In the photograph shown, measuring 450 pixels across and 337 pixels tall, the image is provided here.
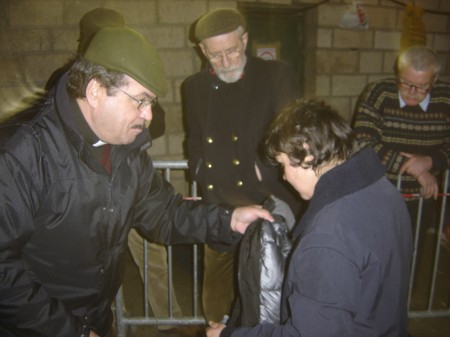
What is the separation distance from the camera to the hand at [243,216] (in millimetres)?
2287

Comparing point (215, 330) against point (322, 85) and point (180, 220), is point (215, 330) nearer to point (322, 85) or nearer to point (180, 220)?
point (180, 220)

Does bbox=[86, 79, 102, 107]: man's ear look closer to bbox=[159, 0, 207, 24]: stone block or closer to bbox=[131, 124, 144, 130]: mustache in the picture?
bbox=[131, 124, 144, 130]: mustache

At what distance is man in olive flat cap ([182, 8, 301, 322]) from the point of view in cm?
296

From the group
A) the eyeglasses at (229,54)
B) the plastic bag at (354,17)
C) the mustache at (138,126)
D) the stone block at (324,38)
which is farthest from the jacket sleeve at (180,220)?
the plastic bag at (354,17)

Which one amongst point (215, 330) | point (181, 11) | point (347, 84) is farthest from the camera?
point (347, 84)

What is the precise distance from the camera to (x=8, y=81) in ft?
Result: 15.2

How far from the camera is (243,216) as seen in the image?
7.73 ft

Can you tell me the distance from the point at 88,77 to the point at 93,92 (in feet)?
0.23

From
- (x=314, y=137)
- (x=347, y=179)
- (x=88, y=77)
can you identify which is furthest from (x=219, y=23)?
(x=347, y=179)

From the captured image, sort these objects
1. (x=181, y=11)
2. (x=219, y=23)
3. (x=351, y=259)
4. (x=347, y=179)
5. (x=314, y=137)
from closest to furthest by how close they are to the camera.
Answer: (x=351, y=259)
(x=347, y=179)
(x=314, y=137)
(x=219, y=23)
(x=181, y=11)

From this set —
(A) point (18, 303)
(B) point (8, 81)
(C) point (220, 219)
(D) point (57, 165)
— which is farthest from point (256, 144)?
(B) point (8, 81)

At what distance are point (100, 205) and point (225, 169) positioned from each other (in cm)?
126

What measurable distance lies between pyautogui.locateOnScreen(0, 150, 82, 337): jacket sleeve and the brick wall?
3230 mm

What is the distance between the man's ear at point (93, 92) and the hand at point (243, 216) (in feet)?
3.39
